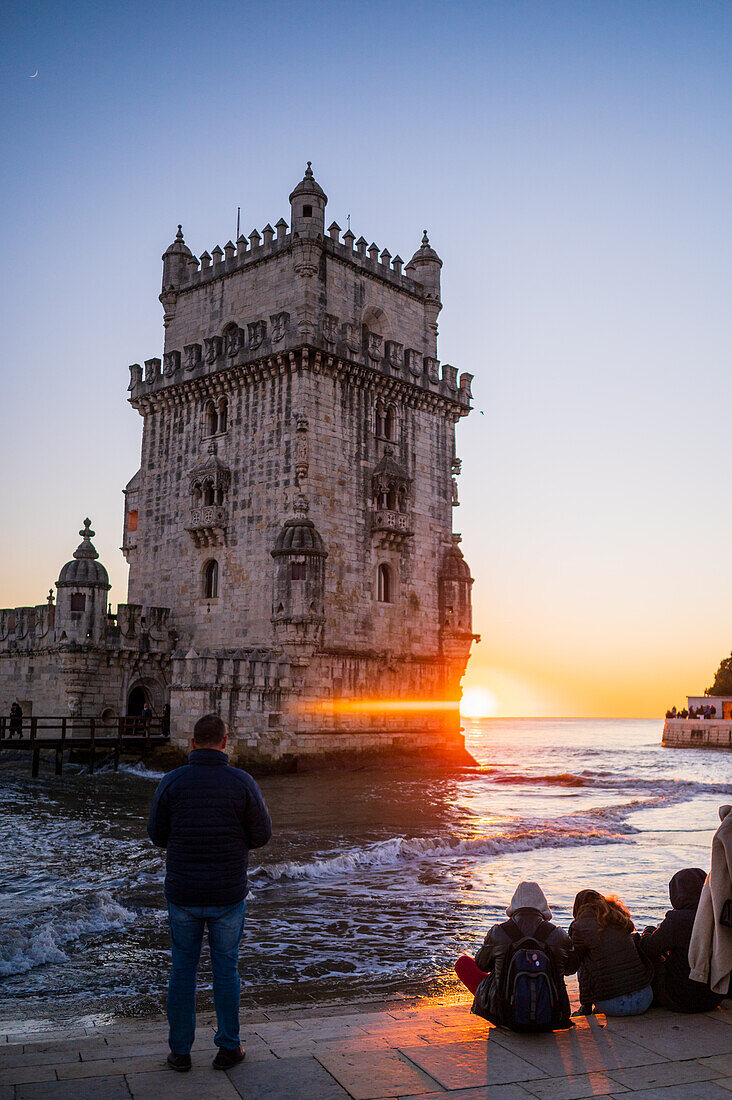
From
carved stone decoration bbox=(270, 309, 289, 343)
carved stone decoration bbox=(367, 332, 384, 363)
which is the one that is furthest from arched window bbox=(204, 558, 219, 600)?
carved stone decoration bbox=(367, 332, 384, 363)

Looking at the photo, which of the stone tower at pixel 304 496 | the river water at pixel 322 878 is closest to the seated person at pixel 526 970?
the river water at pixel 322 878

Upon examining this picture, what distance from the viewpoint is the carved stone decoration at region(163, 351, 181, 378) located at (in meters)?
35.8

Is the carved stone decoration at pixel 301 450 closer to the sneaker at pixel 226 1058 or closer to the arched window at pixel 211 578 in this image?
the arched window at pixel 211 578

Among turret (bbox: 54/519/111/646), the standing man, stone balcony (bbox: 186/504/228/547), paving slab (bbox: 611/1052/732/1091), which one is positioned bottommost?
paving slab (bbox: 611/1052/732/1091)

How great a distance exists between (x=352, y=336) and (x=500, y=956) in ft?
95.6

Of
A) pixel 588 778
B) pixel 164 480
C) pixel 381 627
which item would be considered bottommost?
pixel 588 778

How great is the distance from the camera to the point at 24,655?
3394 cm

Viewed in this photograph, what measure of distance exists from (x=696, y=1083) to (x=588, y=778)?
36.9 metres

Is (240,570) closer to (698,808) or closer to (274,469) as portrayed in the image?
(274,469)

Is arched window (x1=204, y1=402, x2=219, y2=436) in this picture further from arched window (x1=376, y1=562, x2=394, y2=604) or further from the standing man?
the standing man

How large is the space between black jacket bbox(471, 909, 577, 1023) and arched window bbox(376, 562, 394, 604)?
27.5 metres

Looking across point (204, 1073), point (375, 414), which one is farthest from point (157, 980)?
point (375, 414)

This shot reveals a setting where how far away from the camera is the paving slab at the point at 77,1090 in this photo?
4699 millimetres

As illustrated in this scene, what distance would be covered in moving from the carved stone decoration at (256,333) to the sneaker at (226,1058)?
2934 centimetres
